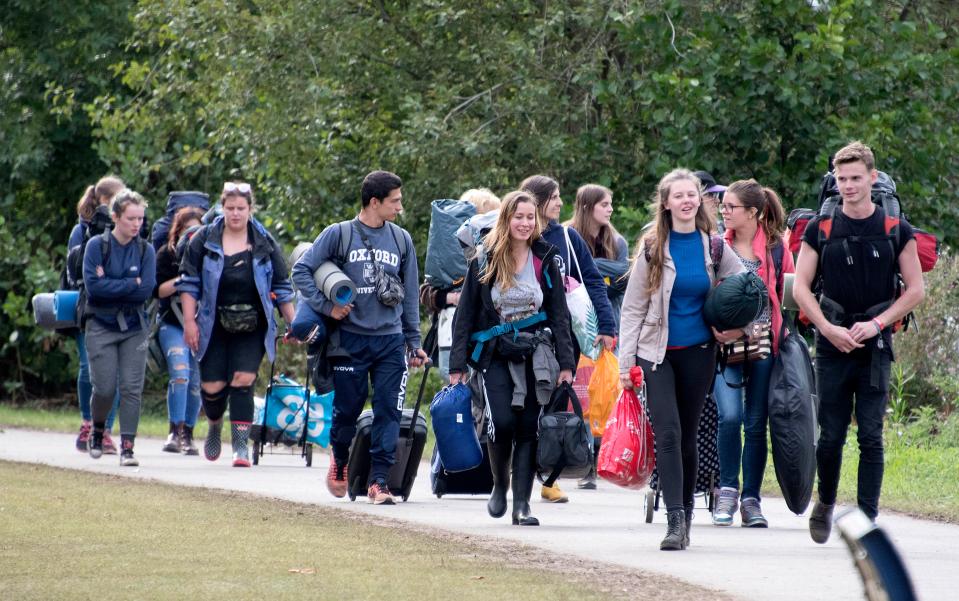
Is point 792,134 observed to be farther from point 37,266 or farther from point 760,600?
point 37,266

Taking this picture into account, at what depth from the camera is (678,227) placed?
8.06m

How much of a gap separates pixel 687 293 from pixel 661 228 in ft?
1.14

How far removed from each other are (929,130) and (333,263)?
773 centimetres

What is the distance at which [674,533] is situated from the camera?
25.9 feet

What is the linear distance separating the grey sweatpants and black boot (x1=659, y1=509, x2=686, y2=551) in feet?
19.3

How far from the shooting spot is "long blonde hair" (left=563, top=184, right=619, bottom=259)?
36.9 ft

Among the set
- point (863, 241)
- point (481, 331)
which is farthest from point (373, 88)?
point (863, 241)

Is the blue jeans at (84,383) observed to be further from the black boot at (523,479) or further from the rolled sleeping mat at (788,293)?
the rolled sleeping mat at (788,293)

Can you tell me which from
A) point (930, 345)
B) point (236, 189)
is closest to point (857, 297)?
point (236, 189)

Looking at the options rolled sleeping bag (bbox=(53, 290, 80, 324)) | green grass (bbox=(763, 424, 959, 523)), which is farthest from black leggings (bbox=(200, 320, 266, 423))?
green grass (bbox=(763, 424, 959, 523))

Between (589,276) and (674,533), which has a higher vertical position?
(589,276)

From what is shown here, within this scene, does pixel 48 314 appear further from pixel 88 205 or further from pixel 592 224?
pixel 592 224

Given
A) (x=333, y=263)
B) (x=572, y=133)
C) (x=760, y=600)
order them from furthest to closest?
(x=572, y=133) < (x=333, y=263) < (x=760, y=600)

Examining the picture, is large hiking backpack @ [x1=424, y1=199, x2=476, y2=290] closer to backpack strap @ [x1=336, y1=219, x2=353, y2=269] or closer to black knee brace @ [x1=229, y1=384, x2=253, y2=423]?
backpack strap @ [x1=336, y1=219, x2=353, y2=269]
